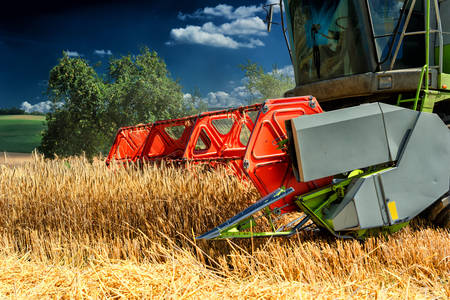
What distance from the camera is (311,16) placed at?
3953 mm

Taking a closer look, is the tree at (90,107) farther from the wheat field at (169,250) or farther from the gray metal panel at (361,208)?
the gray metal panel at (361,208)

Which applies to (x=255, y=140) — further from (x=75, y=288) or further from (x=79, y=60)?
(x=79, y=60)

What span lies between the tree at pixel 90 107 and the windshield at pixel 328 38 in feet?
26.4

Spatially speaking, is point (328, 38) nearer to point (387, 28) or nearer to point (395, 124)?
point (387, 28)

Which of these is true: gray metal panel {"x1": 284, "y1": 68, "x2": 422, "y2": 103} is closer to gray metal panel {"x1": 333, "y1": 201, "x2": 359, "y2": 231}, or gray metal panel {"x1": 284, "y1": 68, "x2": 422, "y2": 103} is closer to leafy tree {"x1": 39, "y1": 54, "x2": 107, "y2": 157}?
gray metal panel {"x1": 333, "y1": 201, "x2": 359, "y2": 231}

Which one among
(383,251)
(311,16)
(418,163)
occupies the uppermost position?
(311,16)

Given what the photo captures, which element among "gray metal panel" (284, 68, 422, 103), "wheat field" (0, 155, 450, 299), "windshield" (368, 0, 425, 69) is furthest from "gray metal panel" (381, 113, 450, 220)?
"windshield" (368, 0, 425, 69)

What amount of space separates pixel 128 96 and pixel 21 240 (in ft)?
28.5

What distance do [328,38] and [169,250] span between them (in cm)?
258

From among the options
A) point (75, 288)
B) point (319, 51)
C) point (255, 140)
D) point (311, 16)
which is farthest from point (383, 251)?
point (311, 16)

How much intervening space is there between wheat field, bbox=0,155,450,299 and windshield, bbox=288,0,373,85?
1.55m

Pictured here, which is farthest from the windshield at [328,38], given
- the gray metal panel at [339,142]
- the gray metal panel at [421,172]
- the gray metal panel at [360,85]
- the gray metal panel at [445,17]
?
the gray metal panel at [339,142]

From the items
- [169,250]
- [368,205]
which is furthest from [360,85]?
[169,250]

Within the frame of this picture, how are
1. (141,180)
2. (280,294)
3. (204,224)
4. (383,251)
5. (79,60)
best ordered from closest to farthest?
(280,294), (383,251), (204,224), (141,180), (79,60)
